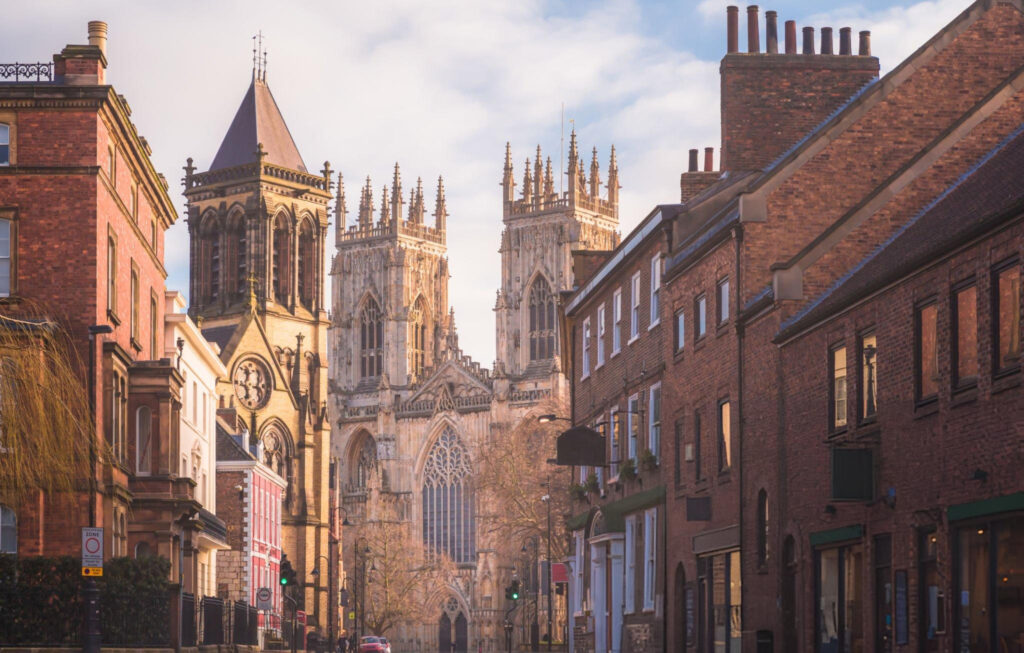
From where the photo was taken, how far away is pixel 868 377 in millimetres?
25875

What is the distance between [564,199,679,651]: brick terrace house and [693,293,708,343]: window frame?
202 cm

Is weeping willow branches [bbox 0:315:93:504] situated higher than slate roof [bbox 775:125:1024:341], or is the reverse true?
slate roof [bbox 775:125:1024:341]

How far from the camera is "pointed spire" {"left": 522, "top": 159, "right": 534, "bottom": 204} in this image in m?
156

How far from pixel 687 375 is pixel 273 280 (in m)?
84.1

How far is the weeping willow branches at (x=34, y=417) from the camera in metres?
29.0

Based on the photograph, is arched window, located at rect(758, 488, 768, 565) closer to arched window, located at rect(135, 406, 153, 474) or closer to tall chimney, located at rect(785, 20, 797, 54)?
tall chimney, located at rect(785, 20, 797, 54)

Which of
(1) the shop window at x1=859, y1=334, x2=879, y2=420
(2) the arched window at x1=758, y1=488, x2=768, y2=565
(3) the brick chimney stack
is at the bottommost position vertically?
(2) the arched window at x1=758, y1=488, x2=768, y2=565

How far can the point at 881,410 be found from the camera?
25094mm

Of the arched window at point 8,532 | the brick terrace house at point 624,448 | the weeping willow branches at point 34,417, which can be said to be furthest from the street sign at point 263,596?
the weeping willow branches at point 34,417

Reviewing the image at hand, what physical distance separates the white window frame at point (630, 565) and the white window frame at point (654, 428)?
1990mm

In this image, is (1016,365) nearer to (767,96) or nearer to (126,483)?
(767,96)

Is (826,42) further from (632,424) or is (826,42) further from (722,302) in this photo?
(632,424)

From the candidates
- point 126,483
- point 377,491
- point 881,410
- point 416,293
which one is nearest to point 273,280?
point 377,491

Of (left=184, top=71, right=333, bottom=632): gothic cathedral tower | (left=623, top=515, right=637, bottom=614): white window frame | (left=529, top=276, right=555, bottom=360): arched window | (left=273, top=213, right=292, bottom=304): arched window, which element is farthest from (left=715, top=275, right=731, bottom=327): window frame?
(left=529, top=276, right=555, bottom=360): arched window
